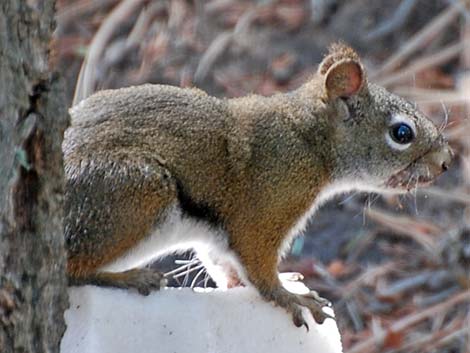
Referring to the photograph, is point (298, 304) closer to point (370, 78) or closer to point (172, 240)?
point (172, 240)

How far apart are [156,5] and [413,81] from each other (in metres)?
1.47

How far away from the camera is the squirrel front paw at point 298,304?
371cm

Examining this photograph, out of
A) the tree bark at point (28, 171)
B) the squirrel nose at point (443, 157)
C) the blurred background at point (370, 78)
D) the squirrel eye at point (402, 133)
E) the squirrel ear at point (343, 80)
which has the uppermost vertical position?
the tree bark at point (28, 171)

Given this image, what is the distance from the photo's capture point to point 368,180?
14.1ft

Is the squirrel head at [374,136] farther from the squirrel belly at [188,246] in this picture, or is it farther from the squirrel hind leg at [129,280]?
the squirrel hind leg at [129,280]

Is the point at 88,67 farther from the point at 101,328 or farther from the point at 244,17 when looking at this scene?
the point at 101,328

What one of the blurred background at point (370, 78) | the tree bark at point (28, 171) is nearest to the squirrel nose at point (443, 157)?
the blurred background at point (370, 78)

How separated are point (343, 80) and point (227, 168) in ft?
1.77

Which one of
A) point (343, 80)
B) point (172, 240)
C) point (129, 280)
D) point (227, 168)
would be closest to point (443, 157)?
point (343, 80)

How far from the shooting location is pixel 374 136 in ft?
14.1

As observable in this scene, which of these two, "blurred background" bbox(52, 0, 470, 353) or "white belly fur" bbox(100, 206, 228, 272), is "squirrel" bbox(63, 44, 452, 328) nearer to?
"white belly fur" bbox(100, 206, 228, 272)

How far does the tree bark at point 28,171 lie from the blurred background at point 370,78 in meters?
2.95

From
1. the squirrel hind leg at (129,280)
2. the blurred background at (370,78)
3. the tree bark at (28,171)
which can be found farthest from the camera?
the blurred background at (370,78)

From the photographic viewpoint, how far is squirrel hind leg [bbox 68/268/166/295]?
3.45 metres
